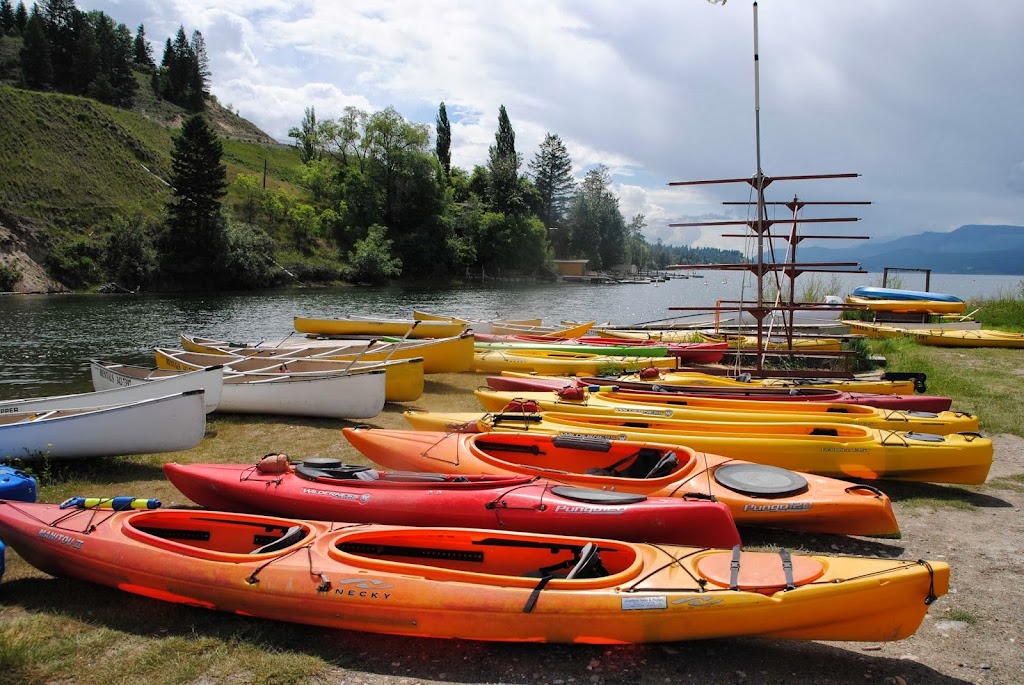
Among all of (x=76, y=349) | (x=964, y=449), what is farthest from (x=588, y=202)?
(x=964, y=449)

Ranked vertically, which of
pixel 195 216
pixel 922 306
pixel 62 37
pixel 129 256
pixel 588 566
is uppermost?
pixel 62 37

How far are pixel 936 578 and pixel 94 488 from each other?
316 inches

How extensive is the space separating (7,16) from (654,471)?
433 feet

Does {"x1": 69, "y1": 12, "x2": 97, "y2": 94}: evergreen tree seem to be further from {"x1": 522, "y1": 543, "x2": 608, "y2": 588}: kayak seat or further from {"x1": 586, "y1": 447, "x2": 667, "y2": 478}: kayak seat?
{"x1": 522, "y1": 543, "x2": 608, "y2": 588}: kayak seat

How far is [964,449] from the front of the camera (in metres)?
6.66

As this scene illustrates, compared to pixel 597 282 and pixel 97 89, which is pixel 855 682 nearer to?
pixel 597 282

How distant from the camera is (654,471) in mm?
6418

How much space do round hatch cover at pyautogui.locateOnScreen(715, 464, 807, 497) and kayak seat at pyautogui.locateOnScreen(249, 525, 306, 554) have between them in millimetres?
3638

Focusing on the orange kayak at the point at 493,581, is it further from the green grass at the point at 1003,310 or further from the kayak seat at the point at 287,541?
the green grass at the point at 1003,310

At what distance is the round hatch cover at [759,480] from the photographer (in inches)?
223

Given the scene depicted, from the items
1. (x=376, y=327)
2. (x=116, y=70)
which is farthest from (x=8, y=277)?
(x=116, y=70)

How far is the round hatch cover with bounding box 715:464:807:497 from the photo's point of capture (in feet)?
18.6

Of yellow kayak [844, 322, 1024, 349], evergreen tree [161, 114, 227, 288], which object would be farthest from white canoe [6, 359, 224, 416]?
evergreen tree [161, 114, 227, 288]

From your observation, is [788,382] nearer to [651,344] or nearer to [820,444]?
[820,444]
